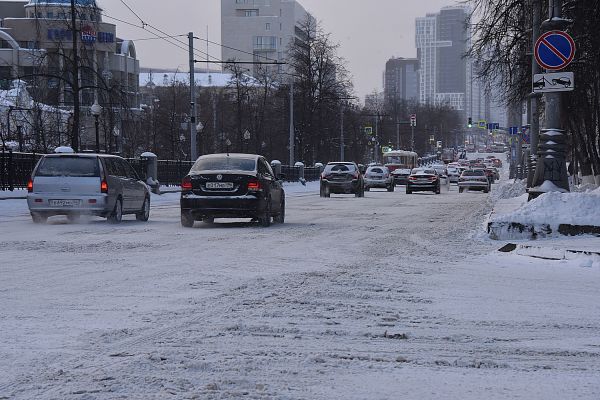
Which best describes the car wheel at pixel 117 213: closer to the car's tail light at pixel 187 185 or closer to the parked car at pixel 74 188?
the parked car at pixel 74 188

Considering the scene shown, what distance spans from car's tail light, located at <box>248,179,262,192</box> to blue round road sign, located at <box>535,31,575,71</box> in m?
6.13

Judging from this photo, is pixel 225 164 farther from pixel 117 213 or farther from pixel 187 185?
pixel 117 213

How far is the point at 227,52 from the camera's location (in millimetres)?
178875

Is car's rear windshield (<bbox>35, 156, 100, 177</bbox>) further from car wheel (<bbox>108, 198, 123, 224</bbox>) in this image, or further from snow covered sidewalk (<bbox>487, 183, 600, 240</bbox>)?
snow covered sidewalk (<bbox>487, 183, 600, 240</bbox>)

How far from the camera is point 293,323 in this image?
7.38 metres

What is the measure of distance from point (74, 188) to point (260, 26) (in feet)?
517

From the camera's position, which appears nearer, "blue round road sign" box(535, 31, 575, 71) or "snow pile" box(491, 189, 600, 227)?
"snow pile" box(491, 189, 600, 227)

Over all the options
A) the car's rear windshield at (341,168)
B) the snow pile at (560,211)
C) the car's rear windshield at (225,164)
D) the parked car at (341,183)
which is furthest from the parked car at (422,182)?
the snow pile at (560,211)

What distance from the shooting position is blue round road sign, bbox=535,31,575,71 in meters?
15.4

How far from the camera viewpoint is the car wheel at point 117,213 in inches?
807

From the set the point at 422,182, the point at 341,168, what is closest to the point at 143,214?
the point at 341,168

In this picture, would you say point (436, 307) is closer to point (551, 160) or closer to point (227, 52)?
point (551, 160)

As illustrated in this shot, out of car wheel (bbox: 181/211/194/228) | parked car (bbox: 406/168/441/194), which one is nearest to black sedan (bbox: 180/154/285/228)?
car wheel (bbox: 181/211/194/228)

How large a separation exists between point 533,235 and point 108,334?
28.6 ft
